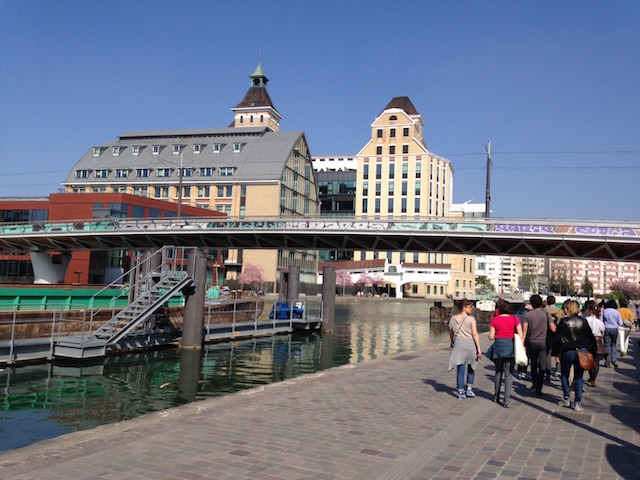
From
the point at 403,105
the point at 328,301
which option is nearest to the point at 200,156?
the point at 403,105

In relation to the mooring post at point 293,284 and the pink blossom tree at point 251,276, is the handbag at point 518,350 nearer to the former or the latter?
the mooring post at point 293,284

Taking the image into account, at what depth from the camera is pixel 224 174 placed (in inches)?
3580

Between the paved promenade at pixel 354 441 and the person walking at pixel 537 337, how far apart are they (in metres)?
0.51

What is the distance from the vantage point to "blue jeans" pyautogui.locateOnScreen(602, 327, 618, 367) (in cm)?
1759

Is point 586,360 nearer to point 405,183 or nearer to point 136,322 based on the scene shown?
point 136,322

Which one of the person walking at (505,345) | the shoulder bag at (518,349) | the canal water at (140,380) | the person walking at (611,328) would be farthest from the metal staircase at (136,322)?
the person walking at (611,328)

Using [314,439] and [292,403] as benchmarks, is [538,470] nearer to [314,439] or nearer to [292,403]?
[314,439]

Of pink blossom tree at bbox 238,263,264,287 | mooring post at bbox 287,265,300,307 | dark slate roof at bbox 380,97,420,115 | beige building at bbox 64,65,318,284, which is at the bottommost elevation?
mooring post at bbox 287,265,300,307

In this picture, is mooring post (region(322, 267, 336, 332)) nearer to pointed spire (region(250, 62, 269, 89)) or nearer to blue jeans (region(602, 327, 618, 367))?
blue jeans (region(602, 327, 618, 367))

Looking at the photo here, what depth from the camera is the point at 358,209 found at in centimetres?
12044

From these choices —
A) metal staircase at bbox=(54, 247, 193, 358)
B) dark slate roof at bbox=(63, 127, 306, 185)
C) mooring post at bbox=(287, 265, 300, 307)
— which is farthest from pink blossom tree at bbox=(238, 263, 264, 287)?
metal staircase at bbox=(54, 247, 193, 358)

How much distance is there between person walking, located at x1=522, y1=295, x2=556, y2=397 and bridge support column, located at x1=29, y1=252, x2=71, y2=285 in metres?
51.1

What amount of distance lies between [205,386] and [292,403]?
685cm

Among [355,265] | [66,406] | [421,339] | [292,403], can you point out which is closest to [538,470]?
[292,403]
